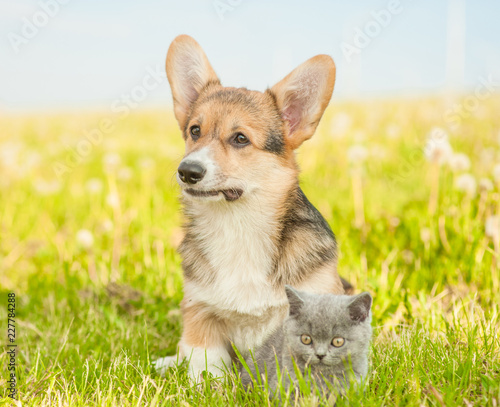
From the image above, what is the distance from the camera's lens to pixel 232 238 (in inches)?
118

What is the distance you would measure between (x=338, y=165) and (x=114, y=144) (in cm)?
423

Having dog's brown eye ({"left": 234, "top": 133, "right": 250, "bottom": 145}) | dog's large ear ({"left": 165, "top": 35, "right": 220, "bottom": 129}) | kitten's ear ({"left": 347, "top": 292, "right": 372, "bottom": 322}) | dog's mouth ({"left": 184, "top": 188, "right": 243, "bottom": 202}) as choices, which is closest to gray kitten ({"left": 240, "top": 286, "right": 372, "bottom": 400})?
kitten's ear ({"left": 347, "top": 292, "right": 372, "bottom": 322})

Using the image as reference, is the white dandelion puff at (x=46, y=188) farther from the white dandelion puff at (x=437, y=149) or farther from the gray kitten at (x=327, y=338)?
the gray kitten at (x=327, y=338)

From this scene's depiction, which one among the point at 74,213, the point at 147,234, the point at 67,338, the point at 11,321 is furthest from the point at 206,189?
the point at 74,213

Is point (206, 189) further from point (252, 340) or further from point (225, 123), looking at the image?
point (252, 340)

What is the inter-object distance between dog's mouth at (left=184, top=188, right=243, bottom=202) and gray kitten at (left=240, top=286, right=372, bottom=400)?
67 centimetres

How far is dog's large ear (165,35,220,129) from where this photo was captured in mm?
3324

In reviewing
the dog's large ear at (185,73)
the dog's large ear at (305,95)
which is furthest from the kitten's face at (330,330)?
the dog's large ear at (185,73)

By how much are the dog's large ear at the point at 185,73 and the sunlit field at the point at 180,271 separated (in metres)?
0.38

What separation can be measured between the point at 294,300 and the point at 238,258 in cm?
61

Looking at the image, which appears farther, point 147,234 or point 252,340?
point 147,234

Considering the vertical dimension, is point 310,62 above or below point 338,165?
above

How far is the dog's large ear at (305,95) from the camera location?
295cm

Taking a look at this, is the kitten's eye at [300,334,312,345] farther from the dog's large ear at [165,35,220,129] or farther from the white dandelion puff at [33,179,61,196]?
the white dandelion puff at [33,179,61,196]
